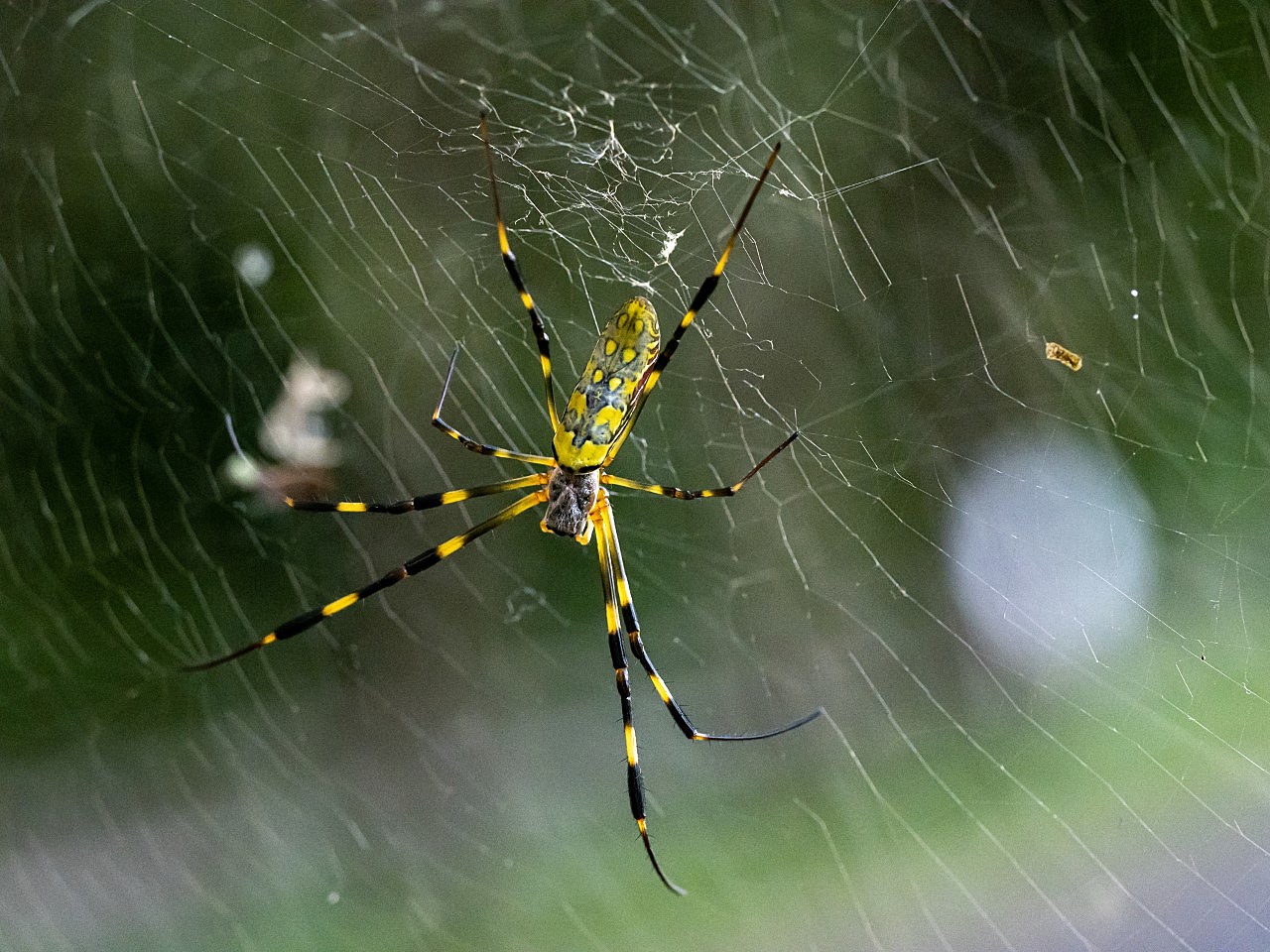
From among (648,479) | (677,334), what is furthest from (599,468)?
(648,479)

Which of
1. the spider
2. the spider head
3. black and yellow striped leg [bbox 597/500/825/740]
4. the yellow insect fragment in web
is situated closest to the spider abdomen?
the spider

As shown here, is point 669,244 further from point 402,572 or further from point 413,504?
point 402,572

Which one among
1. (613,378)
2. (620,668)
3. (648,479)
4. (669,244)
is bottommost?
(620,668)

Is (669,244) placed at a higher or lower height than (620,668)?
higher

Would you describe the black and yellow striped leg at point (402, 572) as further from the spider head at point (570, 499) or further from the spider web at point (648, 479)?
the spider web at point (648, 479)

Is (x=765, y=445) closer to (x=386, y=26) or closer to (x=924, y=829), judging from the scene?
(x=924, y=829)

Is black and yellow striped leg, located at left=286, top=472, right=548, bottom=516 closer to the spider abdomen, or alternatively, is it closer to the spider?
the spider

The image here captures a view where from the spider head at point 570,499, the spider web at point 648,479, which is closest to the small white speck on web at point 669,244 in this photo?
the spider web at point 648,479
